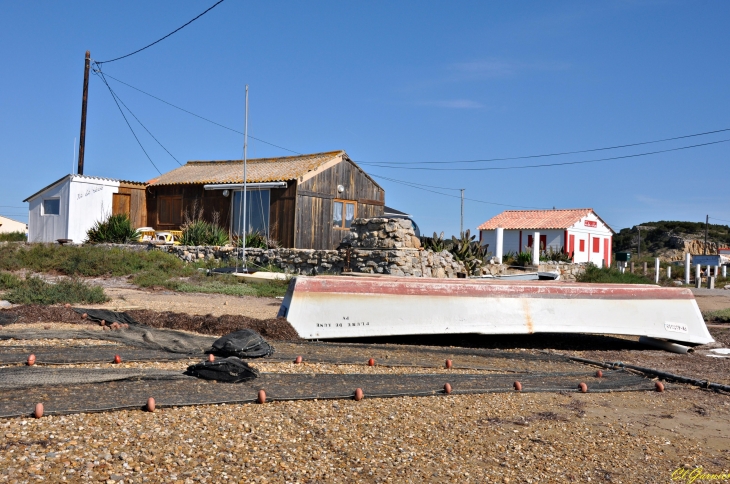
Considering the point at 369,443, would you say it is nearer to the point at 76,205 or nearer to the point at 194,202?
the point at 194,202

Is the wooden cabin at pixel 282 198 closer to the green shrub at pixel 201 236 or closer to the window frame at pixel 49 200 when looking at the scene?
the green shrub at pixel 201 236

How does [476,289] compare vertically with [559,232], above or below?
below

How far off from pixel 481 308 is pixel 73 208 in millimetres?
18102

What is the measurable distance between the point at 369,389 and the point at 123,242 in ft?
60.1


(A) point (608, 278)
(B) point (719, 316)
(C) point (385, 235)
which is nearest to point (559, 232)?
(A) point (608, 278)

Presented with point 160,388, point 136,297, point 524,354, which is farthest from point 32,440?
point 136,297

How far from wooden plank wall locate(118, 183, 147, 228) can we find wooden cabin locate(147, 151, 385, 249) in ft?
0.59

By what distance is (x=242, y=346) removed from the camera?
305 inches

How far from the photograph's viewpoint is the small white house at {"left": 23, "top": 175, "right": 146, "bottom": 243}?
24.1m

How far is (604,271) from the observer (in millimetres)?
25391

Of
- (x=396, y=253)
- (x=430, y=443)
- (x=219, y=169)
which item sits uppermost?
(x=219, y=169)

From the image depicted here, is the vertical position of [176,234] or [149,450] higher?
[176,234]

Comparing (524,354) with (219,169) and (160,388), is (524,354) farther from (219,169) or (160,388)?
(219,169)

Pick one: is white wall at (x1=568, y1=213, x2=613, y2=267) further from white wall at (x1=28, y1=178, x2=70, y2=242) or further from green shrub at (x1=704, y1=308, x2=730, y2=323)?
white wall at (x1=28, y1=178, x2=70, y2=242)
